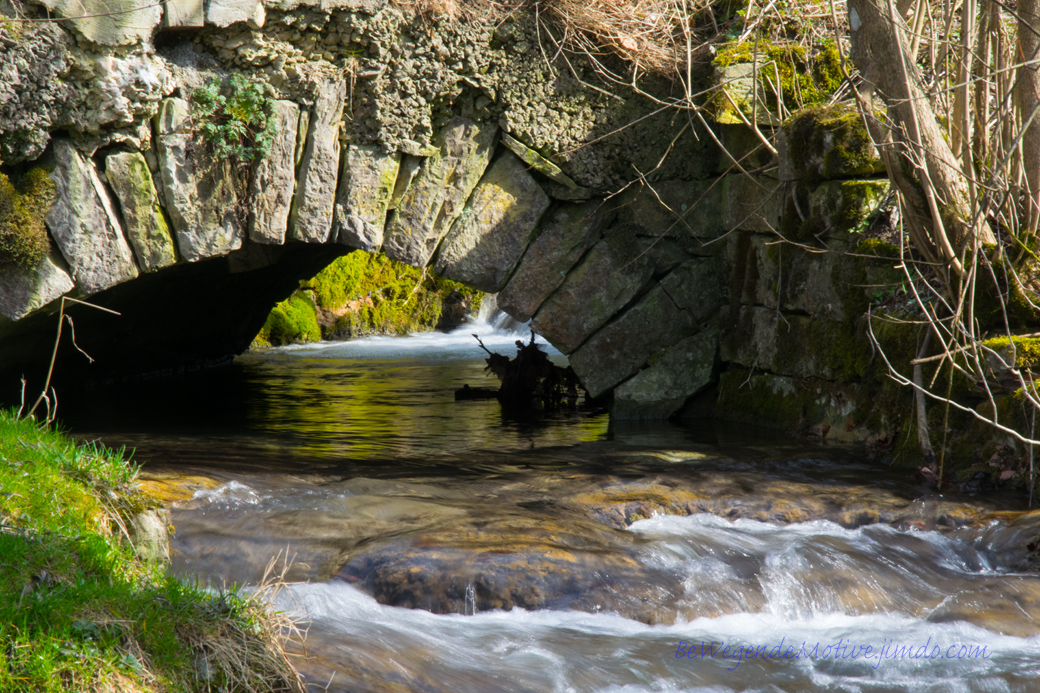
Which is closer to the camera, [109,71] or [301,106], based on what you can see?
[109,71]

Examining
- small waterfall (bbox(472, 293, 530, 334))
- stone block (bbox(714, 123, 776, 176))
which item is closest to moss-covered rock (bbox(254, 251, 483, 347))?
small waterfall (bbox(472, 293, 530, 334))

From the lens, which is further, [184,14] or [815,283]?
[815,283]

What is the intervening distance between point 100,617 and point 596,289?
175 inches

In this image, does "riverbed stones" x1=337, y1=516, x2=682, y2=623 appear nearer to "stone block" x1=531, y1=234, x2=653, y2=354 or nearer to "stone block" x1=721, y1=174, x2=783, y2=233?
"stone block" x1=531, y1=234, x2=653, y2=354

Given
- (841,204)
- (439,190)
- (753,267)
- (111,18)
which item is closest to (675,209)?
(753,267)

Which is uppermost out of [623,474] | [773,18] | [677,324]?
[773,18]

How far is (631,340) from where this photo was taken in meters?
6.20

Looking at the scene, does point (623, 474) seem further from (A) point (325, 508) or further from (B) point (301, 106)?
(B) point (301, 106)

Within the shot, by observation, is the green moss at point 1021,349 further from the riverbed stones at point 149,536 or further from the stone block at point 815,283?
the riverbed stones at point 149,536

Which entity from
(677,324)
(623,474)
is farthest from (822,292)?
(623,474)

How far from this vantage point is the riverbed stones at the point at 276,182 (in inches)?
205

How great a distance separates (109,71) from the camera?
4762mm

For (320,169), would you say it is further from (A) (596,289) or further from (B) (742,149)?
(B) (742,149)

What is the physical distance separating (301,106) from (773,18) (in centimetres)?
354
